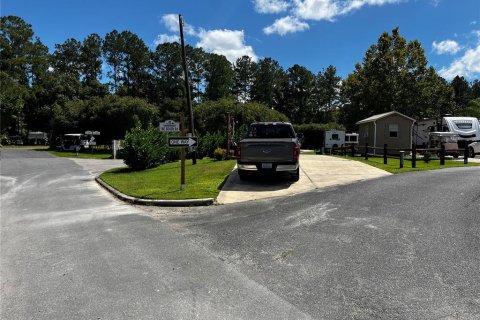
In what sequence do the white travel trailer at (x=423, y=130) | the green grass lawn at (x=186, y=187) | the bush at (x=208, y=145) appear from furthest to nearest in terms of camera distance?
the white travel trailer at (x=423, y=130) < the bush at (x=208, y=145) < the green grass lawn at (x=186, y=187)

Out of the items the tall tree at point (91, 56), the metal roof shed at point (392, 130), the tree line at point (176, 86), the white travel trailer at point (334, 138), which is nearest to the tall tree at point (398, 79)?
the tree line at point (176, 86)

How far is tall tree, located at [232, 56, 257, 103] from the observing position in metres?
95.4

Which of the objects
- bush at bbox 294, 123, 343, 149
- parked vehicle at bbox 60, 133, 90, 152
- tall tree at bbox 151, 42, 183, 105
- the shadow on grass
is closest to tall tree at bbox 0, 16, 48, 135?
parked vehicle at bbox 60, 133, 90, 152

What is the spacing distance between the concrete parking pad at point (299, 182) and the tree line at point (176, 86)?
33.2 meters

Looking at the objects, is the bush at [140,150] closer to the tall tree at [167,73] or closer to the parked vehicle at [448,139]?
the parked vehicle at [448,139]

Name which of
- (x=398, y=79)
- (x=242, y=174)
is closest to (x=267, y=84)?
(x=398, y=79)

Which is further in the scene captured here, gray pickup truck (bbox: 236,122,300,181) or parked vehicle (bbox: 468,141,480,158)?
parked vehicle (bbox: 468,141,480,158)

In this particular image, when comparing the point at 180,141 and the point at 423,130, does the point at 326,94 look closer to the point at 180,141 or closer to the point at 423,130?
the point at 423,130

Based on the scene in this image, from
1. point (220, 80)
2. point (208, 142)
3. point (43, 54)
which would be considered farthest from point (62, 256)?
point (220, 80)

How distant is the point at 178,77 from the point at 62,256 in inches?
3153

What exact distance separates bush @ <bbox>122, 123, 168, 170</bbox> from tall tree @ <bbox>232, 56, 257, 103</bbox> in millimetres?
73766

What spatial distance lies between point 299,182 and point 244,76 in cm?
8440

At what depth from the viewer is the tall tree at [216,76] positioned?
8775 cm

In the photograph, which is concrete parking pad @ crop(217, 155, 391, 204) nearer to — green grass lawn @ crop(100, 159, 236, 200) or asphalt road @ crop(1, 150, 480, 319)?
green grass lawn @ crop(100, 159, 236, 200)
